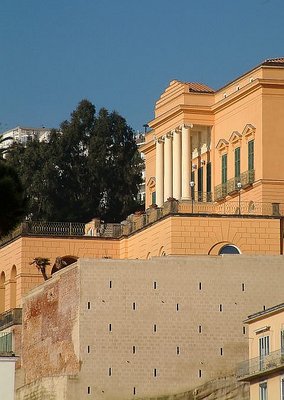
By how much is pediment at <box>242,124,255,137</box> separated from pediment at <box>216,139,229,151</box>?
8.25 feet

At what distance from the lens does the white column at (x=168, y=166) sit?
332 ft

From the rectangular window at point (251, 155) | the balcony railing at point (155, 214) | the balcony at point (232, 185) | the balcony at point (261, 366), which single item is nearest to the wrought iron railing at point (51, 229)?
the balcony railing at point (155, 214)

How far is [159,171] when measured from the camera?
4048 inches

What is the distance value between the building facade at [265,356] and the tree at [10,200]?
2505 centimetres

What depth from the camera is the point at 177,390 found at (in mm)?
83312

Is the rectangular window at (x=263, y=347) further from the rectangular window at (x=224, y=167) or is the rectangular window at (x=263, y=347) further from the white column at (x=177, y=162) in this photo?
the white column at (x=177, y=162)

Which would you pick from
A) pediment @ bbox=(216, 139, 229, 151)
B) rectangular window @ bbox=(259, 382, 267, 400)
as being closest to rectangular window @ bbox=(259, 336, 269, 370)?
rectangular window @ bbox=(259, 382, 267, 400)

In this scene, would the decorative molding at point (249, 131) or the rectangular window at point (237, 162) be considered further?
the rectangular window at point (237, 162)

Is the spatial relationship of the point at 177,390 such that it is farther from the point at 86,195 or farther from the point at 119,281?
the point at 86,195

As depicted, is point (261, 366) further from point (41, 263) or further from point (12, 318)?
point (41, 263)

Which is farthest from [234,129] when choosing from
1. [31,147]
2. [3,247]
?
[31,147]

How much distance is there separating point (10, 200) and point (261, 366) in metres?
28.0

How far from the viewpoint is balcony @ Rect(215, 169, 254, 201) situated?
93688 mm

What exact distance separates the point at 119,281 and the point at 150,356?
316 cm
